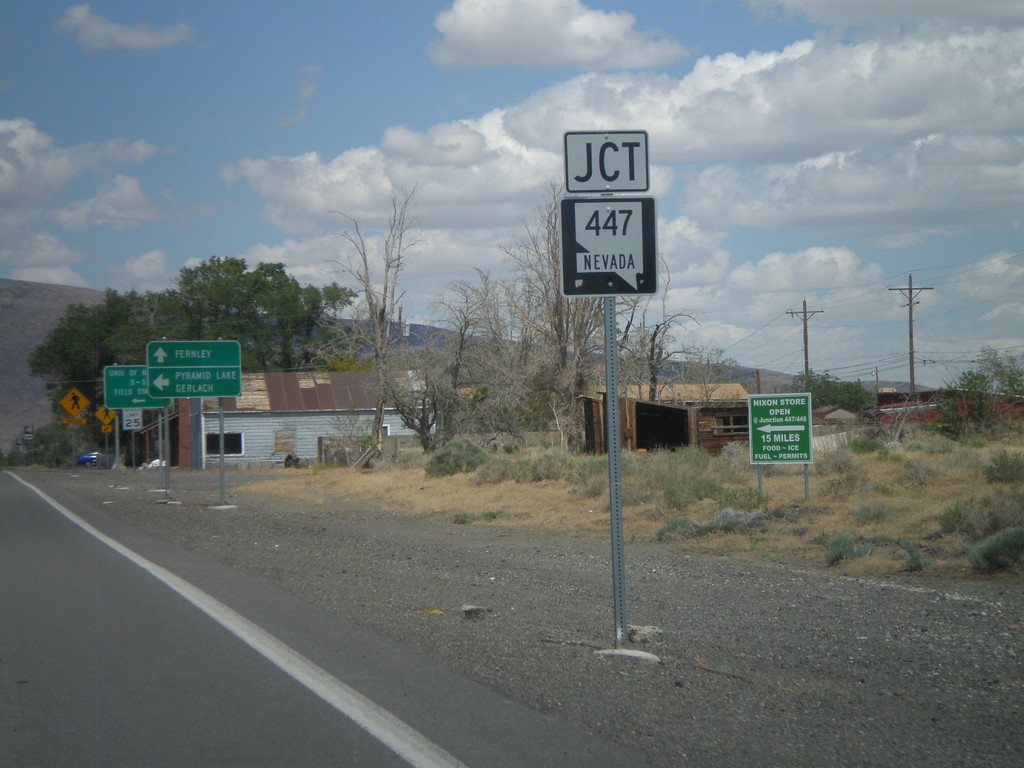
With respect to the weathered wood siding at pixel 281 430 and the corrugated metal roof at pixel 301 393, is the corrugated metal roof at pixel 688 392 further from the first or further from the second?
the corrugated metal roof at pixel 301 393

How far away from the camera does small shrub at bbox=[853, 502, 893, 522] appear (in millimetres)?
16500

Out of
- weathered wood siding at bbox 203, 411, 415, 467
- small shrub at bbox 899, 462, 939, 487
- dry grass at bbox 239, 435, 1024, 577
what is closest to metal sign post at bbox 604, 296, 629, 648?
dry grass at bbox 239, 435, 1024, 577

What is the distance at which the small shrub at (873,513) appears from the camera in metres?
16.5

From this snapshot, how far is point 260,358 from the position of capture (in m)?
81.6

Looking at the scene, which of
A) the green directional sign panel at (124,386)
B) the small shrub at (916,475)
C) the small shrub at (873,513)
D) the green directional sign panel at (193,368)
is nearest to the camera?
the small shrub at (873,513)

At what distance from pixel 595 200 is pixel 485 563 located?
7.50m

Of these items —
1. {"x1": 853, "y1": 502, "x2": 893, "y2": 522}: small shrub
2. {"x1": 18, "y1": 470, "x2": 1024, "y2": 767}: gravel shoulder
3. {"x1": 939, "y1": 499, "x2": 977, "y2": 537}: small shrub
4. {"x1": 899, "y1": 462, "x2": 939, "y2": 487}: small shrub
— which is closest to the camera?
{"x1": 18, "y1": 470, "x2": 1024, "y2": 767}: gravel shoulder

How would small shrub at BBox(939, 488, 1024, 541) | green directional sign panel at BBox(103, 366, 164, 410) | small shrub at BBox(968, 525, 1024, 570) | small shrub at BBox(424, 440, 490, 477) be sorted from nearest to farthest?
small shrub at BBox(968, 525, 1024, 570)
small shrub at BBox(939, 488, 1024, 541)
small shrub at BBox(424, 440, 490, 477)
green directional sign panel at BBox(103, 366, 164, 410)

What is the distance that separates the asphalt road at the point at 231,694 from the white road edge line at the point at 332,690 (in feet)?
0.05

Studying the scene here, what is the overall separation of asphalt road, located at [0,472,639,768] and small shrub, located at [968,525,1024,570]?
7.26m

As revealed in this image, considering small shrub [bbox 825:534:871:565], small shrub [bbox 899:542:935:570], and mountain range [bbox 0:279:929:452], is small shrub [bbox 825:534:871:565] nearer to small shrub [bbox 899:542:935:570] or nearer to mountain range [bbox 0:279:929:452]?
small shrub [bbox 899:542:935:570]

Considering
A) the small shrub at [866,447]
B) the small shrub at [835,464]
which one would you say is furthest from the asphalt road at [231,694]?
the small shrub at [866,447]

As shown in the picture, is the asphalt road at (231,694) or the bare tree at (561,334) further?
the bare tree at (561,334)

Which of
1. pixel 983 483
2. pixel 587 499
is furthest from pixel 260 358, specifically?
pixel 983 483
